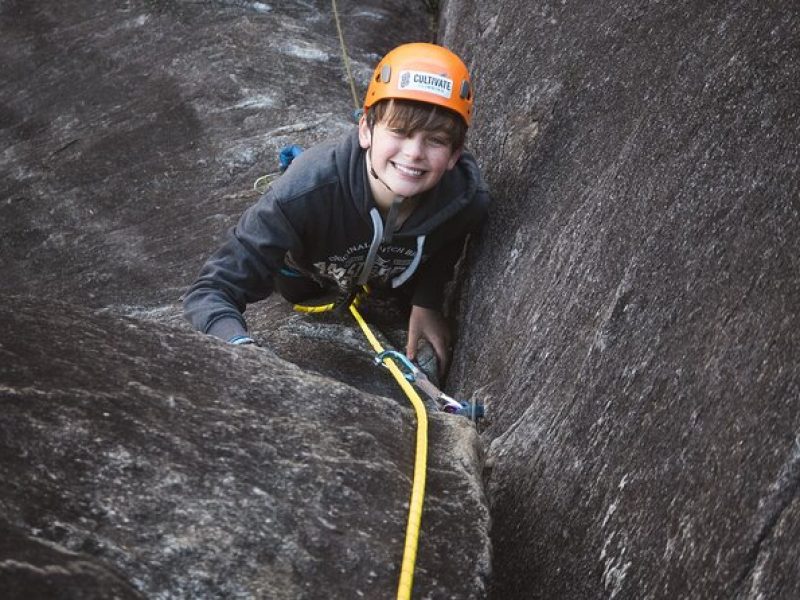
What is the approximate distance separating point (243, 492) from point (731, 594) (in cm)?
117

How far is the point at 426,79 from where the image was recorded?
4207 mm

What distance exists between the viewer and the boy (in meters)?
4.25

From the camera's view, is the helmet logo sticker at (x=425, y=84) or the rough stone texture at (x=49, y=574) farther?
the helmet logo sticker at (x=425, y=84)

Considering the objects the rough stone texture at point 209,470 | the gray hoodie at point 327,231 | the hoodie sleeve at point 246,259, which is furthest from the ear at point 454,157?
the rough stone texture at point 209,470

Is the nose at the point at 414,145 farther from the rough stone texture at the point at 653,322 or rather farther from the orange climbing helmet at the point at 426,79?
the rough stone texture at the point at 653,322

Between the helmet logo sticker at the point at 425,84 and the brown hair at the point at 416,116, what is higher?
the helmet logo sticker at the point at 425,84

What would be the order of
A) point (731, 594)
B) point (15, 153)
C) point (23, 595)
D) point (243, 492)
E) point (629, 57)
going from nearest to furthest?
point (23, 595) < point (731, 594) < point (243, 492) < point (629, 57) < point (15, 153)

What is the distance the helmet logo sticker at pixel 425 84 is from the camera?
4.20 metres

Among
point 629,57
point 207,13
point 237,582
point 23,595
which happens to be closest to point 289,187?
point 629,57

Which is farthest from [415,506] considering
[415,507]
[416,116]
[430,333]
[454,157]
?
[430,333]

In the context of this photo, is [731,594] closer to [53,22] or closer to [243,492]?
[243,492]

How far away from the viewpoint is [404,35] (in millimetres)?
9141

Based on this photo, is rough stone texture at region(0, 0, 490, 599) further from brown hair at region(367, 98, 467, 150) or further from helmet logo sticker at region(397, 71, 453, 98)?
helmet logo sticker at region(397, 71, 453, 98)

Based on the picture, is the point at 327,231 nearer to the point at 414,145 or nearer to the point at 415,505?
the point at 414,145
